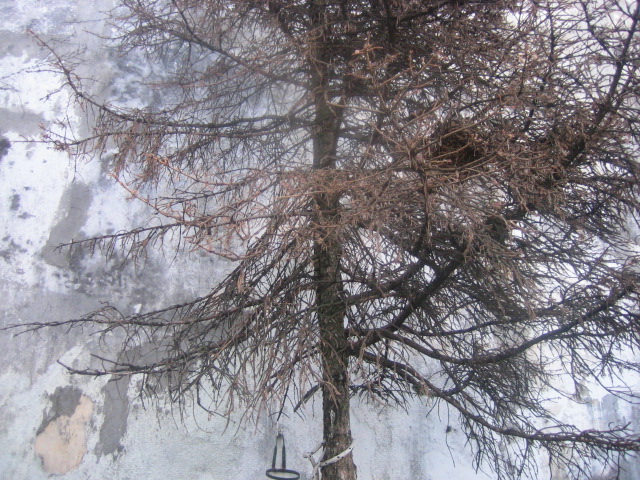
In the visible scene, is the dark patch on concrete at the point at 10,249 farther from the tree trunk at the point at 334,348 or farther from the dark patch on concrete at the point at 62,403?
Answer: the tree trunk at the point at 334,348

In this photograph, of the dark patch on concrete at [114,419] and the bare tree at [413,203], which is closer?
the bare tree at [413,203]

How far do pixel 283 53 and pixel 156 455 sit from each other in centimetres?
372

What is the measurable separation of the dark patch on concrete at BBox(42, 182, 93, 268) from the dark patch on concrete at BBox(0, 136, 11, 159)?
2.44 ft

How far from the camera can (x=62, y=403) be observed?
4.82 metres

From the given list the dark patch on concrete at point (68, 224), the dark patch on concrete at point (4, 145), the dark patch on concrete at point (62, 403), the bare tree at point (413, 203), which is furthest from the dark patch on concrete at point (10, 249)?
the bare tree at point (413, 203)

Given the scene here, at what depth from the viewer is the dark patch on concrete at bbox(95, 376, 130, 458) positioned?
479 cm

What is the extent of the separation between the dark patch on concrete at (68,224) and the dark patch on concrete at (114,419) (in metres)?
1.29

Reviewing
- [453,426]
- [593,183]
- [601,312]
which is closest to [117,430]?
[453,426]

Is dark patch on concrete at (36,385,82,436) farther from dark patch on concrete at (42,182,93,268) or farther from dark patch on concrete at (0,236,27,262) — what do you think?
dark patch on concrete at (0,236,27,262)

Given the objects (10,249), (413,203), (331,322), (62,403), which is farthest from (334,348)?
(10,249)

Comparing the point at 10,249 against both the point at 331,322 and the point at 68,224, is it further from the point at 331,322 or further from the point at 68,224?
the point at 331,322

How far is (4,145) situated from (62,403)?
2.69 metres

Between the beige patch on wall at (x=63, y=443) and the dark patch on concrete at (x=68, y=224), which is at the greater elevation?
the dark patch on concrete at (x=68, y=224)

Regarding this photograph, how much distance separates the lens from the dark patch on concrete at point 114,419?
15.7 ft
